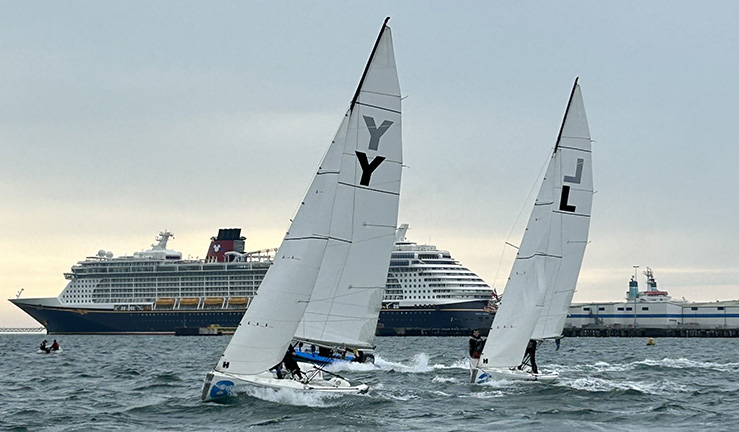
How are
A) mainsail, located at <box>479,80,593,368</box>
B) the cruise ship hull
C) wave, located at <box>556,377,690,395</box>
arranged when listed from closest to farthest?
1. wave, located at <box>556,377,690,395</box>
2. mainsail, located at <box>479,80,593,368</box>
3. the cruise ship hull

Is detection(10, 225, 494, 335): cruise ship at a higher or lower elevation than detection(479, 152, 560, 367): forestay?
higher

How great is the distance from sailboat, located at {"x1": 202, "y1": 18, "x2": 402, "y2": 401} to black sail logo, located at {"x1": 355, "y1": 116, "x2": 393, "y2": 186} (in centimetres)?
2

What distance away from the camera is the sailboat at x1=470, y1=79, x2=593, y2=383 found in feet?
94.3

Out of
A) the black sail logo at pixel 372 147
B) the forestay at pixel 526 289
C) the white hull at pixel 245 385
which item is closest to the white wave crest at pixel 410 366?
the forestay at pixel 526 289

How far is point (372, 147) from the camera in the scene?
23.8m

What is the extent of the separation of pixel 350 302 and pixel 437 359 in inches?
872

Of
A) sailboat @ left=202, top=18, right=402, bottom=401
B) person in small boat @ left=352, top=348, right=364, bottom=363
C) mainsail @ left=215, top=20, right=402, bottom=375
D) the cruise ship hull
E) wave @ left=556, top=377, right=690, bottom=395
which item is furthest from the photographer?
the cruise ship hull

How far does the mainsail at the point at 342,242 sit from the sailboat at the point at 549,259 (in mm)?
5538

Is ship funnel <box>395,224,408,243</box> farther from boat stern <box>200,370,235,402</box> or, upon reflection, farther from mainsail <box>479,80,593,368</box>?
boat stern <box>200,370,235,402</box>

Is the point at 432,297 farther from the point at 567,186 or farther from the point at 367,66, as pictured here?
the point at 367,66

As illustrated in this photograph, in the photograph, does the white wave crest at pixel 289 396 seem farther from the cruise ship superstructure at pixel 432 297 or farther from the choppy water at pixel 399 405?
the cruise ship superstructure at pixel 432 297

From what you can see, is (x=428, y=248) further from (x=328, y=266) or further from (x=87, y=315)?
(x=328, y=266)

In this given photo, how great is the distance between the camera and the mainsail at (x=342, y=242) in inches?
889

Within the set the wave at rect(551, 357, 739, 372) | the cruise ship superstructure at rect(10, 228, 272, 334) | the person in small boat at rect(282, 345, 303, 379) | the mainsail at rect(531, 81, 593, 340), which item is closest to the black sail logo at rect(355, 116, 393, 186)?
the person in small boat at rect(282, 345, 303, 379)
